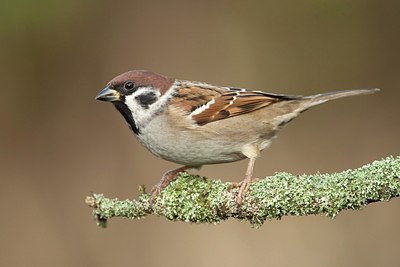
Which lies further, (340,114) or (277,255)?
(340,114)

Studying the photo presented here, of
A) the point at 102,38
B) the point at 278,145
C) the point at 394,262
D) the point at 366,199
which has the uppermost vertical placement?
the point at 102,38

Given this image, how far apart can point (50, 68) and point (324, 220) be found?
2870 millimetres

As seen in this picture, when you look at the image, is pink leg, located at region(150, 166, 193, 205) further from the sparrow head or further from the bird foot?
the sparrow head

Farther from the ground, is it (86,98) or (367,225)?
(86,98)

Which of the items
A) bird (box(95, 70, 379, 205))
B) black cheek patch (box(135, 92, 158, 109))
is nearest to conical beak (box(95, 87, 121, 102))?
bird (box(95, 70, 379, 205))

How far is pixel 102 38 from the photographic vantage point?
6707 millimetres

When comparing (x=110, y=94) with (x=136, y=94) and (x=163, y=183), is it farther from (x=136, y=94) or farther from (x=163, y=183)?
(x=163, y=183)

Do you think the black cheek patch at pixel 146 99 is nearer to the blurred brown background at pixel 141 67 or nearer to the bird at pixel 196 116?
the bird at pixel 196 116

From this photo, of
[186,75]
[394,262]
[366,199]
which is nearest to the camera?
[366,199]

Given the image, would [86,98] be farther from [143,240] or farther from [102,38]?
[143,240]

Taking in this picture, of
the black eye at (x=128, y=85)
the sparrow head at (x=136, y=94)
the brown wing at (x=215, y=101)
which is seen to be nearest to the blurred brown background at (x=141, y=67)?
the brown wing at (x=215, y=101)

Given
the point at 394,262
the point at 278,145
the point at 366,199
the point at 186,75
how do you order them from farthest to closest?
1. the point at 186,75
2. the point at 278,145
3. the point at 394,262
4. the point at 366,199

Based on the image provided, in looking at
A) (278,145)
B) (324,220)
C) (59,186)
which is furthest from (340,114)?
(59,186)

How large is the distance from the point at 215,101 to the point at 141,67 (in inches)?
114
